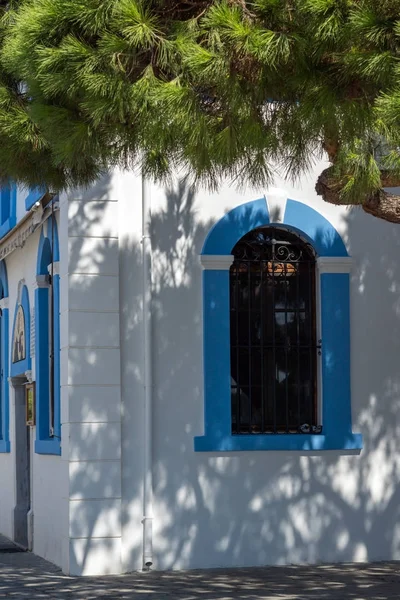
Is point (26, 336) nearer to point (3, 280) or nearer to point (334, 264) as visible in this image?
point (3, 280)

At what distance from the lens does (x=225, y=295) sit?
40.8 feet

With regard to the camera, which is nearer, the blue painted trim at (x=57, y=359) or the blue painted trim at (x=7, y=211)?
the blue painted trim at (x=57, y=359)

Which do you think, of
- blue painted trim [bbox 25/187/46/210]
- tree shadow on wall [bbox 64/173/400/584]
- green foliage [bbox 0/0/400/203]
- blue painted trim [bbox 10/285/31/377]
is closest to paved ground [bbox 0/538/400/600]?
tree shadow on wall [bbox 64/173/400/584]

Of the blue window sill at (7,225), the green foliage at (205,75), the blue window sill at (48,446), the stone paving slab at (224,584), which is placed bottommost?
the stone paving slab at (224,584)

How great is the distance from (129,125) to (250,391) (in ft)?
18.6

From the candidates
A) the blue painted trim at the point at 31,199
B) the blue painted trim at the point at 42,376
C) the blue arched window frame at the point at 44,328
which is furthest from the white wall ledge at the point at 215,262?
the blue painted trim at the point at 42,376

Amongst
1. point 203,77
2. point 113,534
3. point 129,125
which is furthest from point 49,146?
point 113,534

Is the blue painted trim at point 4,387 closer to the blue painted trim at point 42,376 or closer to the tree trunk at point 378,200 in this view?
the blue painted trim at point 42,376

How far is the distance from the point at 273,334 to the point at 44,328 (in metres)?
3.04

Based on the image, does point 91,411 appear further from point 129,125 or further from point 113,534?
point 129,125

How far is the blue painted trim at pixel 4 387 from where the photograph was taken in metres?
17.0

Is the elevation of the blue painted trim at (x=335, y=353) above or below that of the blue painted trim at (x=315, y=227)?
below

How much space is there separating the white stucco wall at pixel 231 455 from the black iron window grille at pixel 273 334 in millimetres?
381

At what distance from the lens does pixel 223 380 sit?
40.4ft
